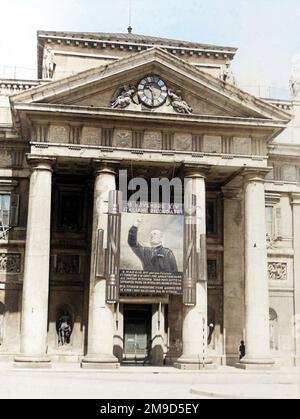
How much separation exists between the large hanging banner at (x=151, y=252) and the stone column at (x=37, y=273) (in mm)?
3782

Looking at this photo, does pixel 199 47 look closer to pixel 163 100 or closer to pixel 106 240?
pixel 163 100

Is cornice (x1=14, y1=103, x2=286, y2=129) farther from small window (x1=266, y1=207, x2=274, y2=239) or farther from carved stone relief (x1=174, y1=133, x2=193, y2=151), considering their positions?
small window (x1=266, y1=207, x2=274, y2=239)

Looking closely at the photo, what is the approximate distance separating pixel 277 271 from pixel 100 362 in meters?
13.2

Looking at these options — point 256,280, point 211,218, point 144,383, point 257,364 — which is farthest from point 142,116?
point 144,383

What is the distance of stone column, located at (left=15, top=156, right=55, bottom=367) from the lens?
1277 inches

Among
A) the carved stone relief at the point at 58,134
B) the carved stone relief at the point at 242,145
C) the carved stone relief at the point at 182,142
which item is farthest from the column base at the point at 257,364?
the carved stone relief at the point at 58,134

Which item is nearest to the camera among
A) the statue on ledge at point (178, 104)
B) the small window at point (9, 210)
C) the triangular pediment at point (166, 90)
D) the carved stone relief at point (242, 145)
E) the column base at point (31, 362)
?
the column base at point (31, 362)

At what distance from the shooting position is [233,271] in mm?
39656

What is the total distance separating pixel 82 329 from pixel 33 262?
6.55 metres

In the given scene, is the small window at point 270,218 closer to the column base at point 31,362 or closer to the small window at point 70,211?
the small window at point 70,211

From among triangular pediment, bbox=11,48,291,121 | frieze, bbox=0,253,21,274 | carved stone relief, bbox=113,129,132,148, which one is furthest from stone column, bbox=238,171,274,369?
frieze, bbox=0,253,21,274

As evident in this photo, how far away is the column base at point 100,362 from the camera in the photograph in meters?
32.3

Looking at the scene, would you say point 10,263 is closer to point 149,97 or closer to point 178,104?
point 149,97

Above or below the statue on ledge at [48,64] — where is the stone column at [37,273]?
below
